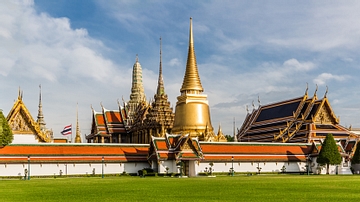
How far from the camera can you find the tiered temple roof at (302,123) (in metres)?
67.3

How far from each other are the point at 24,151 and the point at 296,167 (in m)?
29.8

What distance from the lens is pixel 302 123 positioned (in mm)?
68812

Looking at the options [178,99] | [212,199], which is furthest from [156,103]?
[212,199]

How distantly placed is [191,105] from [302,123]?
16.1 metres

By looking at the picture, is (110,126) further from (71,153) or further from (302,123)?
(71,153)

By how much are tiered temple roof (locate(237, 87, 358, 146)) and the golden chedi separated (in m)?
9.19

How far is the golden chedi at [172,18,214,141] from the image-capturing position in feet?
241

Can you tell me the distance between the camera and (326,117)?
226 feet

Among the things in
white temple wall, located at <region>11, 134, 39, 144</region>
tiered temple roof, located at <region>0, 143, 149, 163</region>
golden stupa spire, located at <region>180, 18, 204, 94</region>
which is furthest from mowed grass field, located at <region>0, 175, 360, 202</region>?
golden stupa spire, located at <region>180, 18, 204, 94</region>

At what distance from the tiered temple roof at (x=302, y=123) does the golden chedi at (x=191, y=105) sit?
919 cm

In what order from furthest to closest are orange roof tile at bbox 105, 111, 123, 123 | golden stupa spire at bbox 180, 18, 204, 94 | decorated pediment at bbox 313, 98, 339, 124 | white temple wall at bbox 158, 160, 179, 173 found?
orange roof tile at bbox 105, 111, 123, 123 → golden stupa spire at bbox 180, 18, 204, 94 → decorated pediment at bbox 313, 98, 339, 124 → white temple wall at bbox 158, 160, 179, 173

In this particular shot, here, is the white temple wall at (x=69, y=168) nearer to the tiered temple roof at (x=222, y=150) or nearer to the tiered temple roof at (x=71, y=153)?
the tiered temple roof at (x=71, y=153)

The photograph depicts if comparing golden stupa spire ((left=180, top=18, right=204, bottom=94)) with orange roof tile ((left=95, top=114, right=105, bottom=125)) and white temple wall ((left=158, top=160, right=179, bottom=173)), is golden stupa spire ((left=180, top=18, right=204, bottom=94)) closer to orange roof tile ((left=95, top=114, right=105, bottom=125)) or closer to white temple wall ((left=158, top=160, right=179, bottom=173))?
orange roof tile ((left=95, top=114, right=105, bottom=125))

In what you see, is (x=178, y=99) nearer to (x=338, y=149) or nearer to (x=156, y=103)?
(x=156, y=103)
